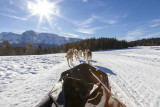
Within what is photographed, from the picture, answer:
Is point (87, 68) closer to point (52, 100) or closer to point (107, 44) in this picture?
point (52, 100)

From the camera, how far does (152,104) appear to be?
2.86m

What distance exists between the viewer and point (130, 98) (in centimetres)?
321

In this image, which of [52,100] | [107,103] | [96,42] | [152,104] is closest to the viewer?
[107,103]

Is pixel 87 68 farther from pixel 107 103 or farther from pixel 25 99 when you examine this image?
pixel 25 99

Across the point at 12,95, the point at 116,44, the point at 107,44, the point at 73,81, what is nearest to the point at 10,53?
the point at 12,95

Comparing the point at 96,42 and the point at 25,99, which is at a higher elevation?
the point at 96,42

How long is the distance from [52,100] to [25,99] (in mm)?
2117

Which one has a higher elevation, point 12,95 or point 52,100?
point 52,100

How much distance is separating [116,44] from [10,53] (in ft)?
264

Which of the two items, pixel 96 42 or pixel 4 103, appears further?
pixel 96 42

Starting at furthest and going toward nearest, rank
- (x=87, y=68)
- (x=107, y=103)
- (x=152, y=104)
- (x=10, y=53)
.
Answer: (x=10, y=53), (x=87, y=68), (x=152, y=104), (x=107, y=103)

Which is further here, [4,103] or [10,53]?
[10,53]

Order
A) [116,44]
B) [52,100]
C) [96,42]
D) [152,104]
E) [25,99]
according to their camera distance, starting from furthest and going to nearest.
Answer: [116,44] < [96,42] < [25,99] < [152,104] < [52,100]

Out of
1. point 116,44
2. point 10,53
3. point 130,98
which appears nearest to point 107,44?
point 116,44
